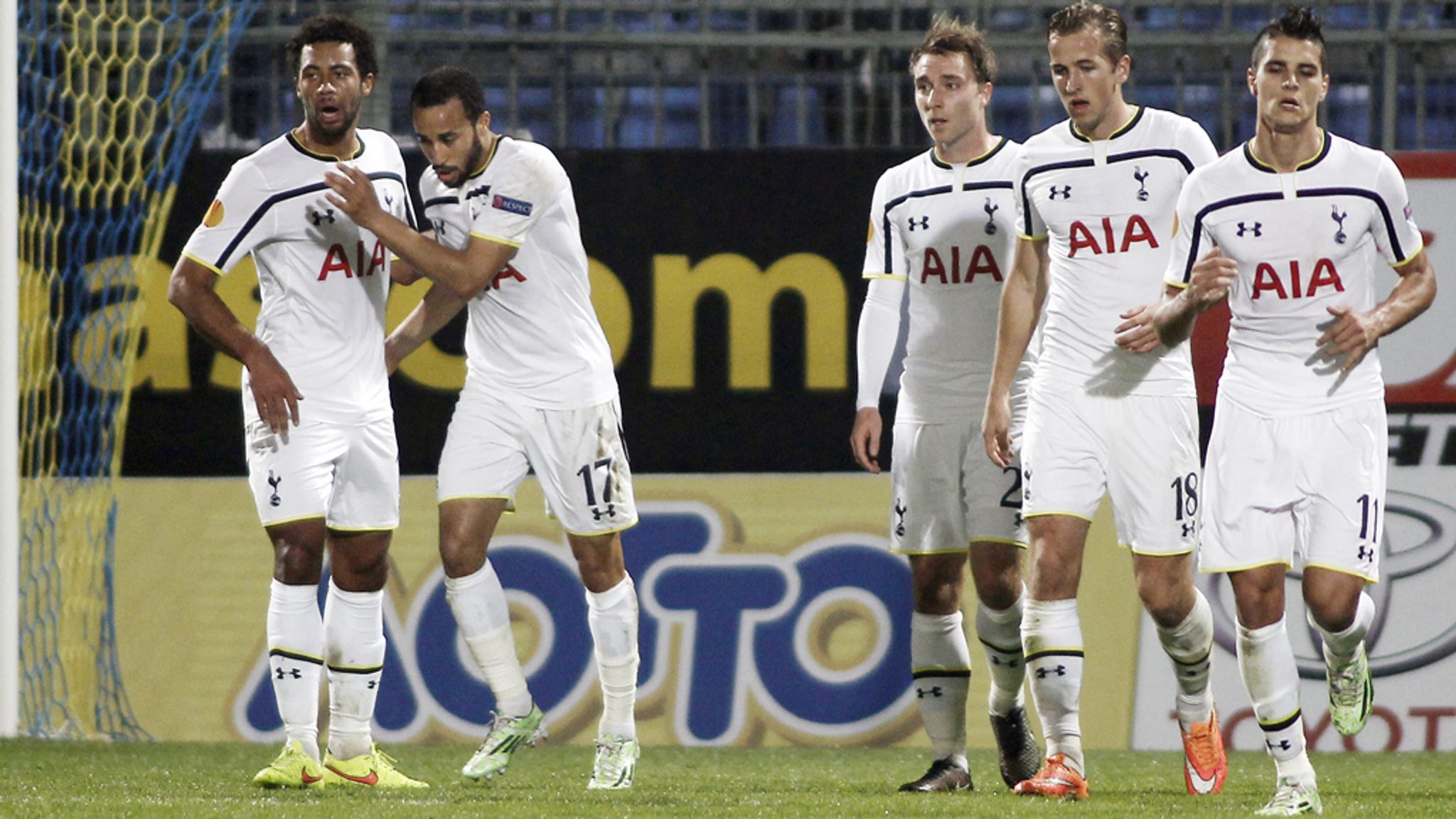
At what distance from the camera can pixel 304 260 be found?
492cm

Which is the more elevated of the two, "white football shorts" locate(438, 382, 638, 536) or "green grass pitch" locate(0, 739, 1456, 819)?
"white football shorts" locate(438, 382, 638, 536)

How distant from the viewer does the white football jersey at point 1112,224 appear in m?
4.75

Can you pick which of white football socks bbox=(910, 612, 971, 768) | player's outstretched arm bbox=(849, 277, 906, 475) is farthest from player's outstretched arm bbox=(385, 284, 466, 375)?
white football socks bbox=(910, 612, 971, 768)

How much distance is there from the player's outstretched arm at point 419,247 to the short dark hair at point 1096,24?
1476 mm

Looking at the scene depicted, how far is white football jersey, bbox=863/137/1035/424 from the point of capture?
16.6ft

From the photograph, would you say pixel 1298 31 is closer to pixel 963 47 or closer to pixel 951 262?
pixel 963 47

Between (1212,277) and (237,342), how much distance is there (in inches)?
93.0

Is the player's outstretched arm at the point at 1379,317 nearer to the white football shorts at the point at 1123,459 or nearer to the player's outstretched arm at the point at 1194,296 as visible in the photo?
the player's outstretched arm at the point at 1194,296

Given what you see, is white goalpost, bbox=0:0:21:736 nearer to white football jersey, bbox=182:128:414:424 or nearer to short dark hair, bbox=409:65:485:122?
white football jersey, bbox=182:128:414:424

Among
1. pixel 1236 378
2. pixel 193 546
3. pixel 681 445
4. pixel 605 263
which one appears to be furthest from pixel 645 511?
pixel 1236 378

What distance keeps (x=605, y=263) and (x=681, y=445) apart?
2.39 feet

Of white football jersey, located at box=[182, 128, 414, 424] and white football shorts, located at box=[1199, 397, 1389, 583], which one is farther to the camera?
white football jersey, located at box=[182, 128, 414, 424]

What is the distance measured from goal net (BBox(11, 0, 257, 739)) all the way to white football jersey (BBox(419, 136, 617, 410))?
236cm

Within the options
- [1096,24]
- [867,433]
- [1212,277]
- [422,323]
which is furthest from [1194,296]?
[422,323]
